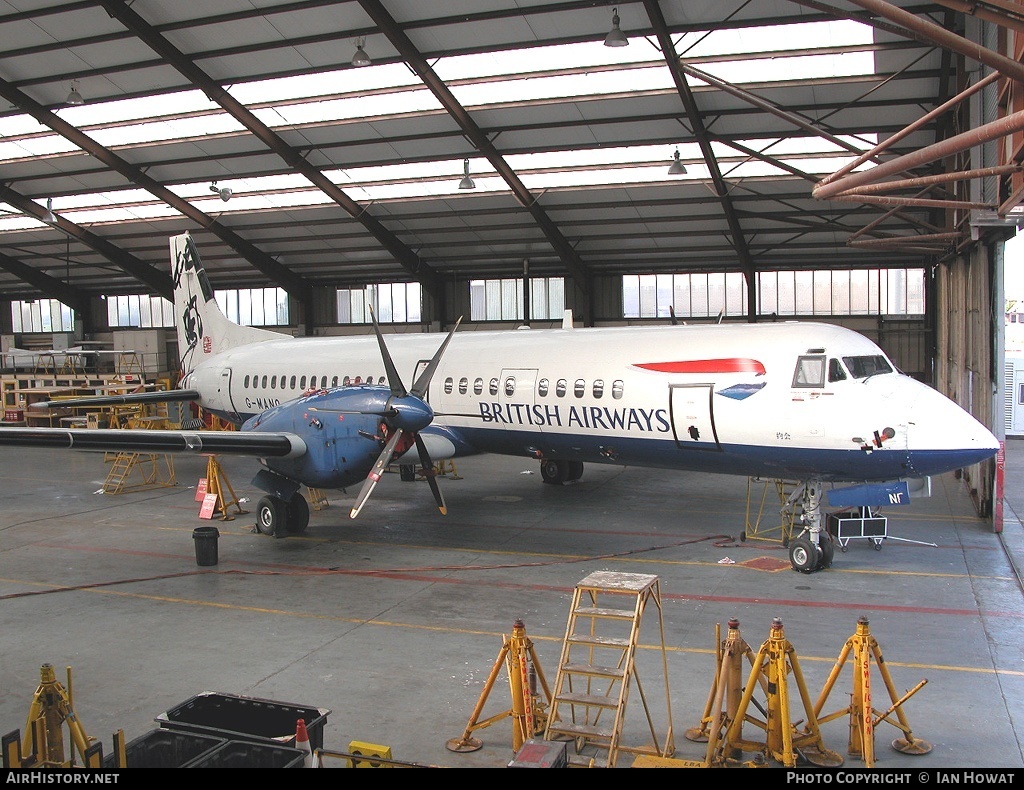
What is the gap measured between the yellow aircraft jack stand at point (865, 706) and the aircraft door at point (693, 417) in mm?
7145

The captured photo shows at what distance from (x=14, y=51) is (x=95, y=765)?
1010 inches

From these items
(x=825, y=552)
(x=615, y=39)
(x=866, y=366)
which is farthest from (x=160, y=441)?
(x=615, y=39)

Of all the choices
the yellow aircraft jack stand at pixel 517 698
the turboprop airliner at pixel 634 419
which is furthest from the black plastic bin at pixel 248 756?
the turboprop airliner at pixel 634 419

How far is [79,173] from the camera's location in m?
32.8

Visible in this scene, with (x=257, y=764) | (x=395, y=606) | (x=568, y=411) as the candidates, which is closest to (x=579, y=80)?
(x=568, y=411)

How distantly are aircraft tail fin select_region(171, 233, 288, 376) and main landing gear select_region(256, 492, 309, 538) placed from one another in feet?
31.2

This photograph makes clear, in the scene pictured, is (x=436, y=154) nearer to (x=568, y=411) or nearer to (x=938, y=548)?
(x=568, y=411)

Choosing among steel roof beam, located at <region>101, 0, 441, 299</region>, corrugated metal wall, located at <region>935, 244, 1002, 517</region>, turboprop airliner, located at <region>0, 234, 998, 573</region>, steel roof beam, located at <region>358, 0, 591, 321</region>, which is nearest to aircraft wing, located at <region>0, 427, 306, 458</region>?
turboprop airliner, located at <region>0, 234, 998, 573</region>

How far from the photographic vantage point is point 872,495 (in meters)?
14.2

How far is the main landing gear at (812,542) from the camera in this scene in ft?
45.1

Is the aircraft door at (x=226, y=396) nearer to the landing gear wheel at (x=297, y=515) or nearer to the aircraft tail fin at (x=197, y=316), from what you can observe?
the aircraft tail fin at (x=197, y=316)

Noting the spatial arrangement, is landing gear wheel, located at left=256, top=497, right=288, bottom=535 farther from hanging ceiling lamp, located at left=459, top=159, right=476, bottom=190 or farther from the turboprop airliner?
hanging ceiling lamp, located at left=459, top=159, right=476, bottom=190

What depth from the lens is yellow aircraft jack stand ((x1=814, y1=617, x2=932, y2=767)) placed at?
7.17 m

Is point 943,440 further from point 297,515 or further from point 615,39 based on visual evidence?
point 615,39
